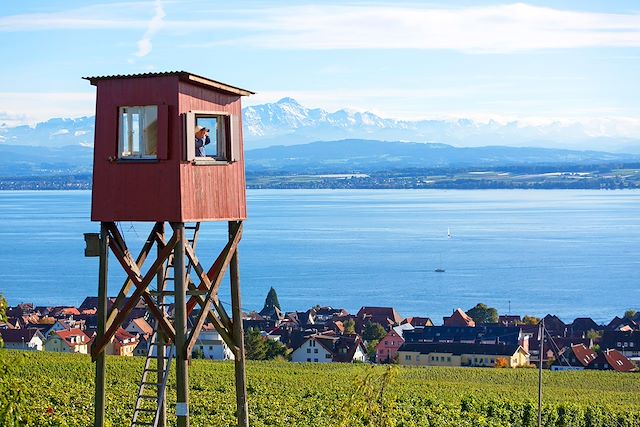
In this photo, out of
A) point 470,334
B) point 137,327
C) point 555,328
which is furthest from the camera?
point 555,328

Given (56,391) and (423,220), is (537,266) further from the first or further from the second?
(56,391)

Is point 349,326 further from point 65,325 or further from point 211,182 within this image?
point 211,182

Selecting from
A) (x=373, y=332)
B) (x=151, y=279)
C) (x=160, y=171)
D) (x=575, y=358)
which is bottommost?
(x=373, y=332)

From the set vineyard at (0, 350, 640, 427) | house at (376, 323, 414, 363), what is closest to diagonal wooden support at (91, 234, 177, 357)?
vineyard at (0, 350, 640, 427)

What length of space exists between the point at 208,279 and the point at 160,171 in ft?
4.83

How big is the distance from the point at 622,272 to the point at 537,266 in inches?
335

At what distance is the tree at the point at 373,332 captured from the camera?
67.1 metres

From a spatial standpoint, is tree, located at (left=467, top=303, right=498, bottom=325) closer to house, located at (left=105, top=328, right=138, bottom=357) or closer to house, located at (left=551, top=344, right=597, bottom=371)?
house, located at (left=551, top=344, right=597, bottom=371)

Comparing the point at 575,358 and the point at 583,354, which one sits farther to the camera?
the point at 583,354

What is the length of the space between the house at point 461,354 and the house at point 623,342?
6602 mm

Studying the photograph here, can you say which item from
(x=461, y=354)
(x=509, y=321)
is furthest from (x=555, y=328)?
(x=461, y=354)

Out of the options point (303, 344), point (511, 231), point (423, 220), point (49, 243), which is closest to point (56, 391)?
point (303, 344)

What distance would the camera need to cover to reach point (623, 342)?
64250 millimetres

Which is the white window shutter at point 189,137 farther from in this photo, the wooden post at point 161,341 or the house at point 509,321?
the house at point 509,321
